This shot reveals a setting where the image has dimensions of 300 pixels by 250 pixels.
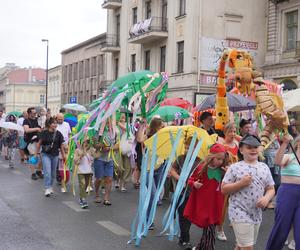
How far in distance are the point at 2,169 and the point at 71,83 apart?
39.6 m

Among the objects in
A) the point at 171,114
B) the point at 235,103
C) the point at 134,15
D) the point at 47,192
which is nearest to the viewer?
the point at 47,192

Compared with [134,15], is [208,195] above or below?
below

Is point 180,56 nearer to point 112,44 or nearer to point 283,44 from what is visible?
point 283,44

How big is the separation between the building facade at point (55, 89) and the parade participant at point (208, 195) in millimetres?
58760

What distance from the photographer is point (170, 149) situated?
6582 millimetres

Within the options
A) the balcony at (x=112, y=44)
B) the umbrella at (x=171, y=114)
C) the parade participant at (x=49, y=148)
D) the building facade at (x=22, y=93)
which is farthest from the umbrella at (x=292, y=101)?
the building facade at (x=22, y=93)

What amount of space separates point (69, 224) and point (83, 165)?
1.85 meters

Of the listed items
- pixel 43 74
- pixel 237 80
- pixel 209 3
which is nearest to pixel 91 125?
pixel 237 80

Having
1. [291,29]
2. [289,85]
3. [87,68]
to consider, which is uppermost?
[291,29]

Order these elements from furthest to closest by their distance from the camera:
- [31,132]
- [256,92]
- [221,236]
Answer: [31,132] < [221,236] < [256,92]

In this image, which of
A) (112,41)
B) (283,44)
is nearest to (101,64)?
(112,41)

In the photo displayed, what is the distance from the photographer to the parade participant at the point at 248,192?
4973 millimetres

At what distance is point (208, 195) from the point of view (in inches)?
233

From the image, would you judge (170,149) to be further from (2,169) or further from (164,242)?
(2,169)
